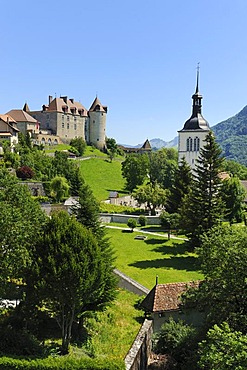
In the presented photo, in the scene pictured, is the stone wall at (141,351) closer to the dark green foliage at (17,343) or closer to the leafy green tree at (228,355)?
the dark green foliage at (17,343)

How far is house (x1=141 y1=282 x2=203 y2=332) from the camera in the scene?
1903 cm

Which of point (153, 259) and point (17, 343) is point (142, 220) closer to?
point (153, 259)

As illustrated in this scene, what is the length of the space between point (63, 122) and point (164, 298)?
7757cm

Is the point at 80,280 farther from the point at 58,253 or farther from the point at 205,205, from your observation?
the point at 205,205

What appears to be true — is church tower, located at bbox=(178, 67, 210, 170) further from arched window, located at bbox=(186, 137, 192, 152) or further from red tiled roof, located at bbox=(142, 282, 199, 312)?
red tiled roof, located at bbox=(142, 282, 199, 312)

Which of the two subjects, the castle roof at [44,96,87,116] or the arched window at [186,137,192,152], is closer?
the arched window at [186,137,192,152]

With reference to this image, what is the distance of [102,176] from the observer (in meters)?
74.5

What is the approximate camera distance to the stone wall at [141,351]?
1395 cm

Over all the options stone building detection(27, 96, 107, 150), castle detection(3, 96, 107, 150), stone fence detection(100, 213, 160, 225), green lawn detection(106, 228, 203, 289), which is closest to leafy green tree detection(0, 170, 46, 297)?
green lawn detection(106, 228, 203, 289)

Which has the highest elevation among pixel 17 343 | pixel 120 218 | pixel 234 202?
pixel 234 202

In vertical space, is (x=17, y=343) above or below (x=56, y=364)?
below

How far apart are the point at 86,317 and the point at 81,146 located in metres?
70.4

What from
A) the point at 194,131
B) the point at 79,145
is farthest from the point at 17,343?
the point at 79,145

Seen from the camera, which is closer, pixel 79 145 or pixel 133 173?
pixel 133 173
